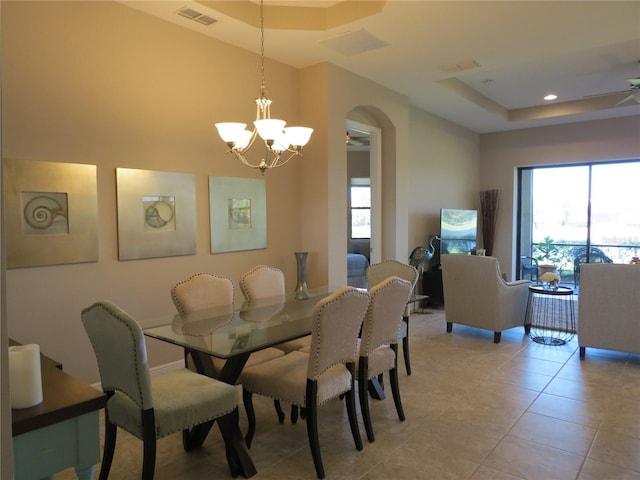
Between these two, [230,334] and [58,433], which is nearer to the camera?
[58,433]

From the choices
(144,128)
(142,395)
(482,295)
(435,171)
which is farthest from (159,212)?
(435,171)

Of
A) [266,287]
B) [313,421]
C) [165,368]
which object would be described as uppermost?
[266,287]

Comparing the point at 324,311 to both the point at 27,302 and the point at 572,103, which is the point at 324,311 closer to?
the point at 27,302

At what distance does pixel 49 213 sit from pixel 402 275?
2.82 m

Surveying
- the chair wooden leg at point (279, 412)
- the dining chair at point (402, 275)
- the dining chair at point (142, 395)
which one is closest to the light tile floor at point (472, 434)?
the chair wooden leg at point (279, 412)

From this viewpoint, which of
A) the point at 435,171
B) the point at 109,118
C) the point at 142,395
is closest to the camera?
the point at 142,395

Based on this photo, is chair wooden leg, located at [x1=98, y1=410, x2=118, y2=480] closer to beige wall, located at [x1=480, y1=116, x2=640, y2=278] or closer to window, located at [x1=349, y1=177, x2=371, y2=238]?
beige wall, located at [x1=480, y1=116, x2=640, y2=278]

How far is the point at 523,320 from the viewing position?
5160 millimetres

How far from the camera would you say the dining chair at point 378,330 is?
270 centimetres

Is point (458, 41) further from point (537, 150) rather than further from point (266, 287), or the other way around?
point (537, 150)

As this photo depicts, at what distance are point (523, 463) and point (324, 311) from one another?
148cm

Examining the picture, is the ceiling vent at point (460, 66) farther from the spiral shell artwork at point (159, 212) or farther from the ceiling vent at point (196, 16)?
the spiral shell artwork at point (159, 212)

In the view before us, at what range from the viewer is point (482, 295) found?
4898mm

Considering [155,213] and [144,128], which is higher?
[144,128]
